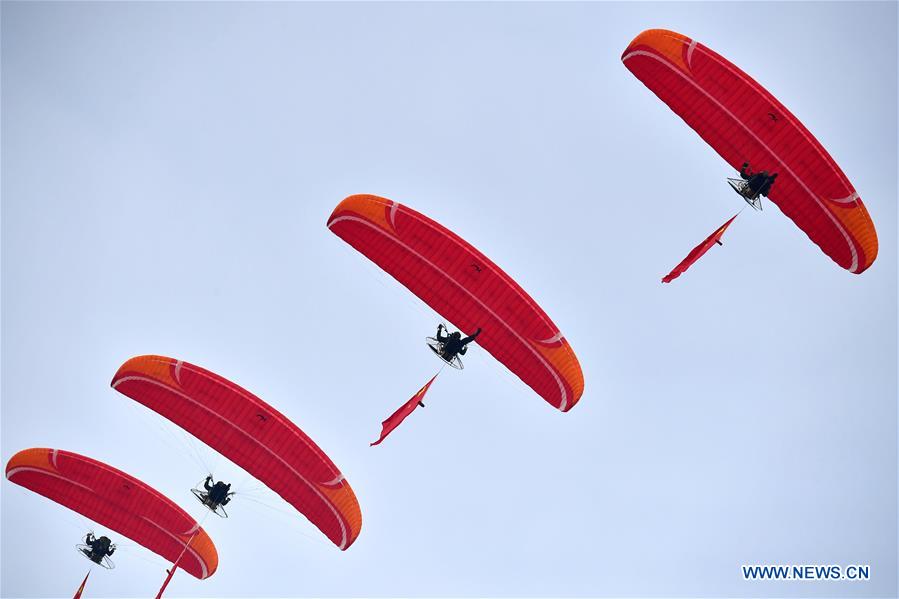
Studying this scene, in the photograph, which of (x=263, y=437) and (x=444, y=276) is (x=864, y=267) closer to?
(x=444, y=276)

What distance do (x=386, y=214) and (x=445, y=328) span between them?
434 centimetres

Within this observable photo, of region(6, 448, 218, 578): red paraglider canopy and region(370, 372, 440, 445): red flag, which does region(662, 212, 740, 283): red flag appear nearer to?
region(370, 372, 440, 445): red flag

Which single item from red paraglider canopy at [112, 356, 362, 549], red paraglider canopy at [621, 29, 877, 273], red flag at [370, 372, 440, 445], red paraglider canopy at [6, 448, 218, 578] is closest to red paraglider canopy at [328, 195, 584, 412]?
red flag at [370, 372, 440, 445]

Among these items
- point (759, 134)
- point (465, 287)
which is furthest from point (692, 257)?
point (465, 287)

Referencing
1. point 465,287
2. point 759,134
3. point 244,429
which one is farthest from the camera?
point 244,429

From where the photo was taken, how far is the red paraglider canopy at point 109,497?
3622cm

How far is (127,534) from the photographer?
123 feet

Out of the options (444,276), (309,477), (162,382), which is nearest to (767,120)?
(444,276)

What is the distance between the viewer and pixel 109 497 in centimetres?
3662

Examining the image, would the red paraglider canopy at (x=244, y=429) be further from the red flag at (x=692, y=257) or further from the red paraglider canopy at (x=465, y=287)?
the red flag at (x=692, y=257)

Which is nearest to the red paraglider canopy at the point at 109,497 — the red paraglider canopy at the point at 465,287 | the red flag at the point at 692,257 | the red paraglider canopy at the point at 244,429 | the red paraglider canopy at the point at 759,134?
the red paraglider canopy at the point at 244,429

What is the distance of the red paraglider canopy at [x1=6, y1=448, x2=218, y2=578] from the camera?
1426 inches

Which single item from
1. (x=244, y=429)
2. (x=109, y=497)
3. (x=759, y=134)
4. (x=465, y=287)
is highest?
(x=759, y=134)

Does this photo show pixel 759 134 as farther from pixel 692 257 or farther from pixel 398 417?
pixel 398 417
